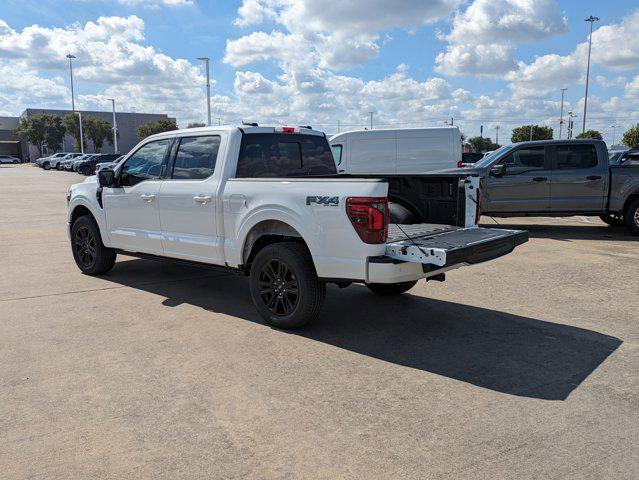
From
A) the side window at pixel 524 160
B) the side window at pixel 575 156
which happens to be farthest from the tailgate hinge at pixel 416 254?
the side window at pixel 575 156

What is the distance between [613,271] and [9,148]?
120 meters

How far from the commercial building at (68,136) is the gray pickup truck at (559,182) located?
95759 mm

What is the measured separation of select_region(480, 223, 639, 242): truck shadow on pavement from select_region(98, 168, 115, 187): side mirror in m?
8.49

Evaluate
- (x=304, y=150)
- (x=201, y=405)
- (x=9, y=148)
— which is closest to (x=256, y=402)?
(x=201, y=405)

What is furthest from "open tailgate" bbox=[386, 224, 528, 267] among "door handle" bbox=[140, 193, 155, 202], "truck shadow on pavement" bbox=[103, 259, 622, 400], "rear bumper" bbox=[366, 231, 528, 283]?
"door handle" bbox=[140, 193, 155, 202]

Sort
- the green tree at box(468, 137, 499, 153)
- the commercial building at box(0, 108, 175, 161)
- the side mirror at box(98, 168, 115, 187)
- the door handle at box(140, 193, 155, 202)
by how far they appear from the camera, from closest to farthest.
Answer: the door handle at box(140, 193, 155, 202) < the side mirror at box(98, 168, 115, 187) < the green tree at box(468, 137, 499, 153) < the commercial building at box(0, 108, 175, 161)

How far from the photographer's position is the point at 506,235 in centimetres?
534

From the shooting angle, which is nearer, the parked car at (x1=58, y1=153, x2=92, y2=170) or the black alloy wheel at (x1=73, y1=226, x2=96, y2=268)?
the black alloy wheel at (x1=73, y1=226, x2=96, y2=268)

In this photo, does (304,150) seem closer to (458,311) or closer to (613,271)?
(458,311)

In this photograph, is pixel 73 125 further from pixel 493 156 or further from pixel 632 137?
pixel 493 156

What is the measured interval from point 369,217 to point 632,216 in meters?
9.09

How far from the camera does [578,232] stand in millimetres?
12031

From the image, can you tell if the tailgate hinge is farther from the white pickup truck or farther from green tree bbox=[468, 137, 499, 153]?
green tree bbox=[468, 137, 499, 153]

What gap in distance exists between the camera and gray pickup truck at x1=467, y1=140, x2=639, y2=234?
1117 centimetres
